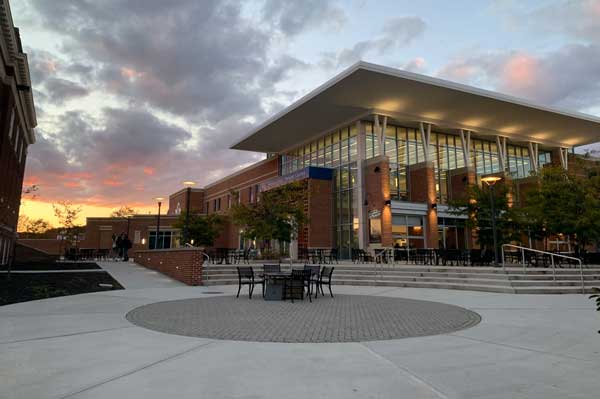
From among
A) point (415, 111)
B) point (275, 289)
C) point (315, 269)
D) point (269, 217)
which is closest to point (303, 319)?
point (275, 289)

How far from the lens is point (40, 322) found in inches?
285

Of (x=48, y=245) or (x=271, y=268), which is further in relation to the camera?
(x=48, y=245)

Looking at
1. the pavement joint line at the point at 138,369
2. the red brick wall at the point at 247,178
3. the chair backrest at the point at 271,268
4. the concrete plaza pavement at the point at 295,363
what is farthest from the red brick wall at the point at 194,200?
the pavement joint line at the point at 138,369

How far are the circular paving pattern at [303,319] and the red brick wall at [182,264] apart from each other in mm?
4255

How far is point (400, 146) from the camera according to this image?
31250 mm

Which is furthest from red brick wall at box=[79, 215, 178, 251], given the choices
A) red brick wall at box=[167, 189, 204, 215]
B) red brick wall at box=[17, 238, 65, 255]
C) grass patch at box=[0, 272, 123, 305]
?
grass patch at box=[0, 272, 123, 305]

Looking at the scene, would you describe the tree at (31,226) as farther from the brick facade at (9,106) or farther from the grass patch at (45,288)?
the grass patch at (45,288)

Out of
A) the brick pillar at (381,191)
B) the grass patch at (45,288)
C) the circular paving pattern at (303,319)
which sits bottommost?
the circular paving pattern at (303,319)

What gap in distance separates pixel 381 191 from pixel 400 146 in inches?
240

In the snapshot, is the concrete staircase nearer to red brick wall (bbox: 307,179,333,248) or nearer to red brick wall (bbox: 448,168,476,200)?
red brick wall (bbox: 307,179,333,248)

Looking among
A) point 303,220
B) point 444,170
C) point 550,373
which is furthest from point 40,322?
point 444,170

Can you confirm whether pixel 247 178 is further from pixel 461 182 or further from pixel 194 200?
pixel 461 182

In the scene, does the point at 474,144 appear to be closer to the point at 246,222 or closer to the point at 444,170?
the point at 444,170

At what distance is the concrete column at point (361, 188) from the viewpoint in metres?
28.3
